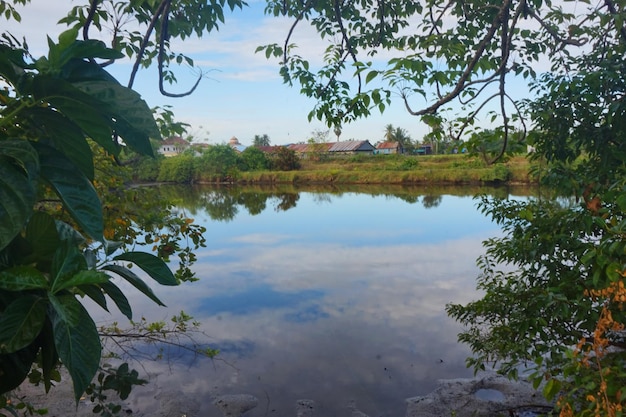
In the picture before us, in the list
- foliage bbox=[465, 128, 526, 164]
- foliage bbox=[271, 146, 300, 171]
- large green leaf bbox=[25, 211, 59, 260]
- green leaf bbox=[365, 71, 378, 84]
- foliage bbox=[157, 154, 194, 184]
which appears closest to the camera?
large green leaf bbox=[25, 211, 59, 260]

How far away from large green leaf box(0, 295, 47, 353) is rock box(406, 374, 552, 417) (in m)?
3.91

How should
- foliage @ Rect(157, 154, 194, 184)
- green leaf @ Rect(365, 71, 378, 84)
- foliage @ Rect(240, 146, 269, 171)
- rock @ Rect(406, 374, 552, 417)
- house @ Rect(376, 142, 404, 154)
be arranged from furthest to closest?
1. house @ Rect(376, 142, 404, 154)
2. foliage @ Rect(240, 146, 269, 171)
3. foliage @ Rect(157, 154, 194, 184)
4. rock @ Rect(406, 374, 552, 417)
5. green leaf @ Rect(365, 71, 378, 84)

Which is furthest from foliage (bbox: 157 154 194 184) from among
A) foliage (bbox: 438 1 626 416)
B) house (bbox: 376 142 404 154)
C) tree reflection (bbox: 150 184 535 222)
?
foliage (bbox: 438 1 626 416)

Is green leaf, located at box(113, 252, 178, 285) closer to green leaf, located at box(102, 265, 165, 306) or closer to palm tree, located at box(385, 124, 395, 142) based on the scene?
green leaf, located at box(102, 265, 165, 306)

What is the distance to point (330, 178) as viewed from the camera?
31359 millimetres

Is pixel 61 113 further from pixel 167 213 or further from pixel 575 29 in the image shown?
→ pixel 575 29

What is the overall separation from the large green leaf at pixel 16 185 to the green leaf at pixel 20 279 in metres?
0.03

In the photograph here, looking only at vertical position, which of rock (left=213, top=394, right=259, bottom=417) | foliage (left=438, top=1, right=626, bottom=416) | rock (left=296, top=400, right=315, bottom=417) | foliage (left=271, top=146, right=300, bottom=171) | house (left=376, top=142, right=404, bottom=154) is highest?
house (left=376, top=142, right=404, bottom=154)

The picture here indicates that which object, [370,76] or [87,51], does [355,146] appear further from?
[87,51]

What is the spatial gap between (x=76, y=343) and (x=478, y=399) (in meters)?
4.36

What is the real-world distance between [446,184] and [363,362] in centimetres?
2310

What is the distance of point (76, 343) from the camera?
412mm

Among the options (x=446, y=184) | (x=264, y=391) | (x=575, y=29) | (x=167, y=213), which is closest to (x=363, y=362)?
(x=264, y=391)

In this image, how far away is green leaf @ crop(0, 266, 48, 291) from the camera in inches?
15.4
